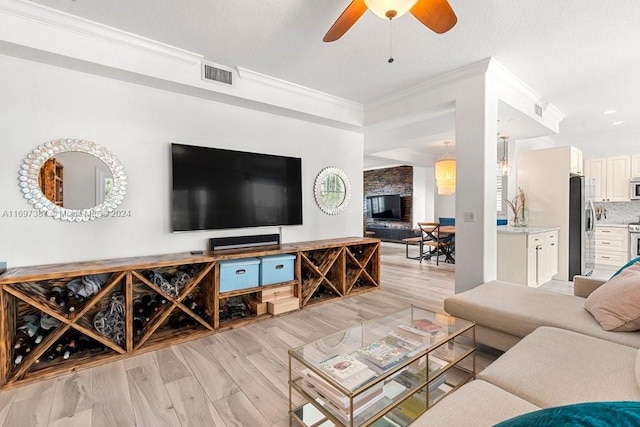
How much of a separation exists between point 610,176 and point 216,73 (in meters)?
6.87

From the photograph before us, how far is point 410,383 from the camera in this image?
162 centimetres

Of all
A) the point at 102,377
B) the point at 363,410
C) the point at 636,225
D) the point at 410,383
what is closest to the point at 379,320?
the point at 410,383

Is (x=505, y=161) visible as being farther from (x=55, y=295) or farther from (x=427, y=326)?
(x=55, y=295)

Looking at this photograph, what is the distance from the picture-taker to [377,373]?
4.83 ft

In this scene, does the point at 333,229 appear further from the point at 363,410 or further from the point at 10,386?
the point at 10,386

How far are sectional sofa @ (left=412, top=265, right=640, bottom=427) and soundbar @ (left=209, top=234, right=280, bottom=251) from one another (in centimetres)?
210

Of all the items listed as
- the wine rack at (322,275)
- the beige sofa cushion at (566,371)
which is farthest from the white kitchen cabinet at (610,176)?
the beige sofa cushion at (566,371)

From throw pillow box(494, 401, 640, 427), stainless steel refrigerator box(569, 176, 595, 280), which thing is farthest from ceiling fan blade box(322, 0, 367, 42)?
stainless steel refrigerator box(569, 176, 595, 280)

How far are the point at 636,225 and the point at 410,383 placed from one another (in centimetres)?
598

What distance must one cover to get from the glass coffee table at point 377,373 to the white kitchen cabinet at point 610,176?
18.4 feet

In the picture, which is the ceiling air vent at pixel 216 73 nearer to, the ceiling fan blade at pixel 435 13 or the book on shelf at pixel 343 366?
the ceiling fan blade at pixel 435 13

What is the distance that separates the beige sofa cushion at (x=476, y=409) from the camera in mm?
1036

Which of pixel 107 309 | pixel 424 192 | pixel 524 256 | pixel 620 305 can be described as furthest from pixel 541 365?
pixel 424 192

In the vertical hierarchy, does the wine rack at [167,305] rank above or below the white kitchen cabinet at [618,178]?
below
